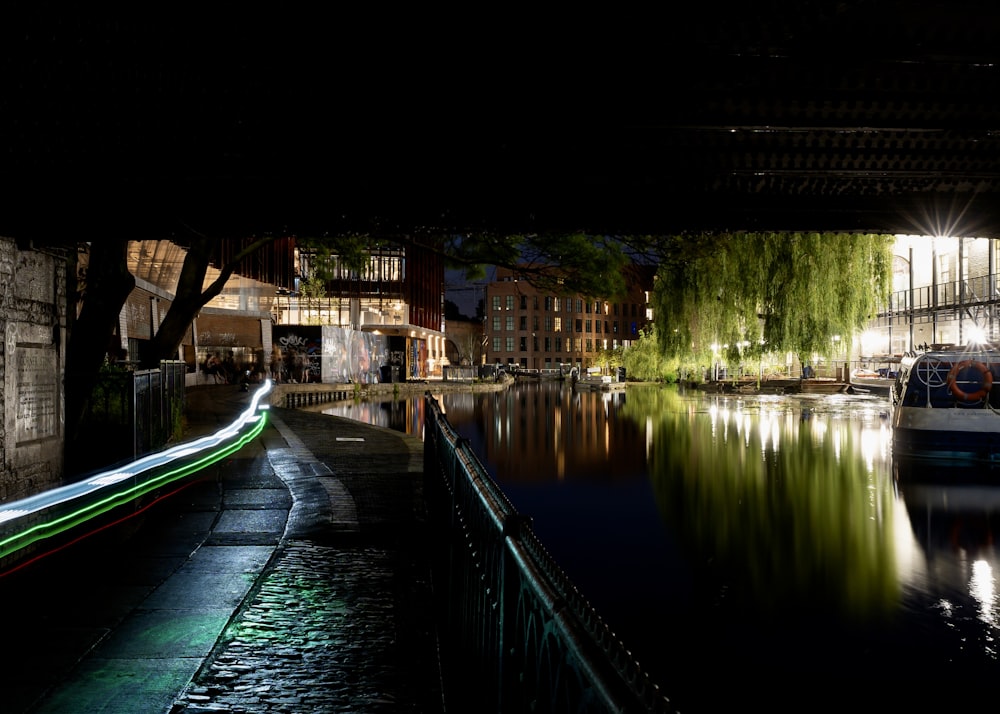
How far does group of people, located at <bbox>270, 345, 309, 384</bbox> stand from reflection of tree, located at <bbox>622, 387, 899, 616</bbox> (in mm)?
29261

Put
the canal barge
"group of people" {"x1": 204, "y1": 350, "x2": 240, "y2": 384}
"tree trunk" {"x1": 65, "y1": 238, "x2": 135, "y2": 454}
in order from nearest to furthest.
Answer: "tree trunk" {"x1": 65, "y1": 238, "x2": 135, "y2": 454}
the canal barge
"group of people" {"x1": 204, "y1": 350, "x2": 240, "y2": 384}

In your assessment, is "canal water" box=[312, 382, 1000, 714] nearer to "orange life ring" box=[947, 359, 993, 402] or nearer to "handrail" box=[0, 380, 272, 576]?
"orange life ring" box=[947, 359, 993, 402]

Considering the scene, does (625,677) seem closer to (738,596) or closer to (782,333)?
(738,596)

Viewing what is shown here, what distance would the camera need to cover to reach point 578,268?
49.7 feet

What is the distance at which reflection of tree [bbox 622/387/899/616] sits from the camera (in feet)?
31.2

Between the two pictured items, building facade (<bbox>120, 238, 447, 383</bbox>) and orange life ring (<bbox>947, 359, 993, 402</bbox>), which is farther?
building facade (<bbox>120, 238, 447, 383</bbox>)

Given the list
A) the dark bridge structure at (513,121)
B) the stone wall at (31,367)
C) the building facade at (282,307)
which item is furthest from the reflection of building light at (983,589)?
the building facade at (282,307)

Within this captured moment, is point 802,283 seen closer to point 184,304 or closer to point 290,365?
point 184,304

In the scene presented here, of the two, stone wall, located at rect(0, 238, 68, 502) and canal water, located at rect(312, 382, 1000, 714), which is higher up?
stone wall, located at rect(0, 238, 68, 502)

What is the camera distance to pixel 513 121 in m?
5.67

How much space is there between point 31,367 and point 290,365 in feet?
132

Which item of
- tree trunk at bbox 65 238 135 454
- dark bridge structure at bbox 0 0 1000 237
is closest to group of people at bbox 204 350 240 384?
tree trunk at bbox 65 238 135 454

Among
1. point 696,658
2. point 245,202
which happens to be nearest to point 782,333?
point 696,658

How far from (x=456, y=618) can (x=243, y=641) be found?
128 cm
